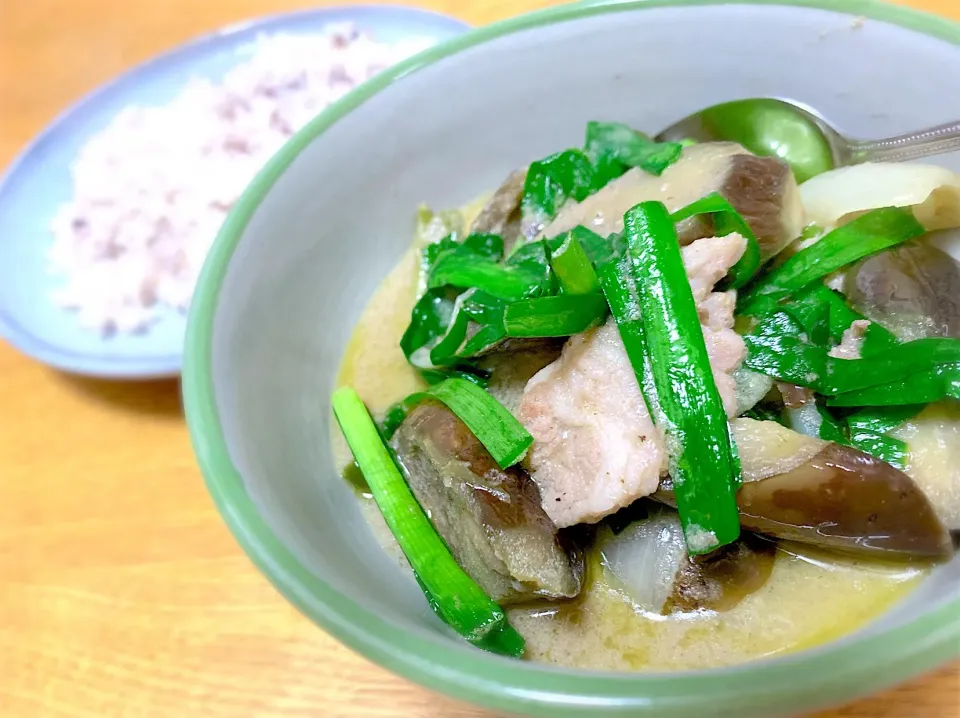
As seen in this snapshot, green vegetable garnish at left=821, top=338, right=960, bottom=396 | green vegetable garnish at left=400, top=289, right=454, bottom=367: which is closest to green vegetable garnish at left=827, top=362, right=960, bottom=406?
green vegetable garnish at left=821, top=338, right=960, bottom=396

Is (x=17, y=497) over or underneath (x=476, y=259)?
underneath

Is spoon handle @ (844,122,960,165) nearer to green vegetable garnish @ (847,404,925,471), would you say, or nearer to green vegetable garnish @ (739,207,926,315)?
green vegetable garnish @ (739,207,926,315)

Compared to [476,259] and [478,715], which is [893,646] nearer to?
[478,715]

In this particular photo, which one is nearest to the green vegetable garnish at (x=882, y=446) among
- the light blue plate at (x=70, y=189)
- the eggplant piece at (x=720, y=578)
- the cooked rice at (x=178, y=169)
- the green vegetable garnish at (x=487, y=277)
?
the eggplant piece at (x=720, y=578)

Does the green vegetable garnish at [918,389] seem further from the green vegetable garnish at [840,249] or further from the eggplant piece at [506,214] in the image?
the eggplant piece at [506,214]

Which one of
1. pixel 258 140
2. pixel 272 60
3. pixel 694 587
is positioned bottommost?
pixel 694 587

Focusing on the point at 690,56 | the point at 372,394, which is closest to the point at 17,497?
the point at 372,394

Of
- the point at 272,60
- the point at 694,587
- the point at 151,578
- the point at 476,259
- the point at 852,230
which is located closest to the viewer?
the point at 694,587
